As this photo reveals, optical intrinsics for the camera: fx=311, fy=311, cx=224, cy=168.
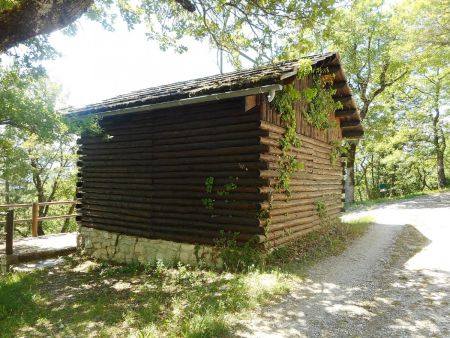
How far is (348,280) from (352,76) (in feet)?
60.6

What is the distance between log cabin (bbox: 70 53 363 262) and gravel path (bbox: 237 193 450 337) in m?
1.69

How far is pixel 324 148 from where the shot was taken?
35.0ft

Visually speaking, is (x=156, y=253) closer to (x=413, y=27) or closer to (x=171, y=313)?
(x=171, y=313)

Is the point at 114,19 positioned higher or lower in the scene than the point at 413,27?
lower

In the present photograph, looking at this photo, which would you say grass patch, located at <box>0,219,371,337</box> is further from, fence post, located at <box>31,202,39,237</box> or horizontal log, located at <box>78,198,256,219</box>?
fence post, located at <box>31,202,39,237</box>

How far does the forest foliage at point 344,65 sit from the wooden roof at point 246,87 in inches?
23.8

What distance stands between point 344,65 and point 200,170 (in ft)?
57.3

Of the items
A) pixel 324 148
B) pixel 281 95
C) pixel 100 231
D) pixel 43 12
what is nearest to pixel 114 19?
pixel 43 12

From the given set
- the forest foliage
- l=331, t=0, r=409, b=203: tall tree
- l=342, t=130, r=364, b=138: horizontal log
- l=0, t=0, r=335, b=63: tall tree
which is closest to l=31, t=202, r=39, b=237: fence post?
the forest foliage

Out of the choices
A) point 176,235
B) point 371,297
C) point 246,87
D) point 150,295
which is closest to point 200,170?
point 176,235

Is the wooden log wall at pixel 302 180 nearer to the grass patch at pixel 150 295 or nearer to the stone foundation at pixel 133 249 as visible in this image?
the grass patch at pixel 150 295

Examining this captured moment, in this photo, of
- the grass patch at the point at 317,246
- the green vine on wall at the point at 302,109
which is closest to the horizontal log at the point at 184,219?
the grass patch at the point at 317,246

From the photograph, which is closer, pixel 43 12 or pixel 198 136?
pixel 43 12

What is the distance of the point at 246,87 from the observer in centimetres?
648
